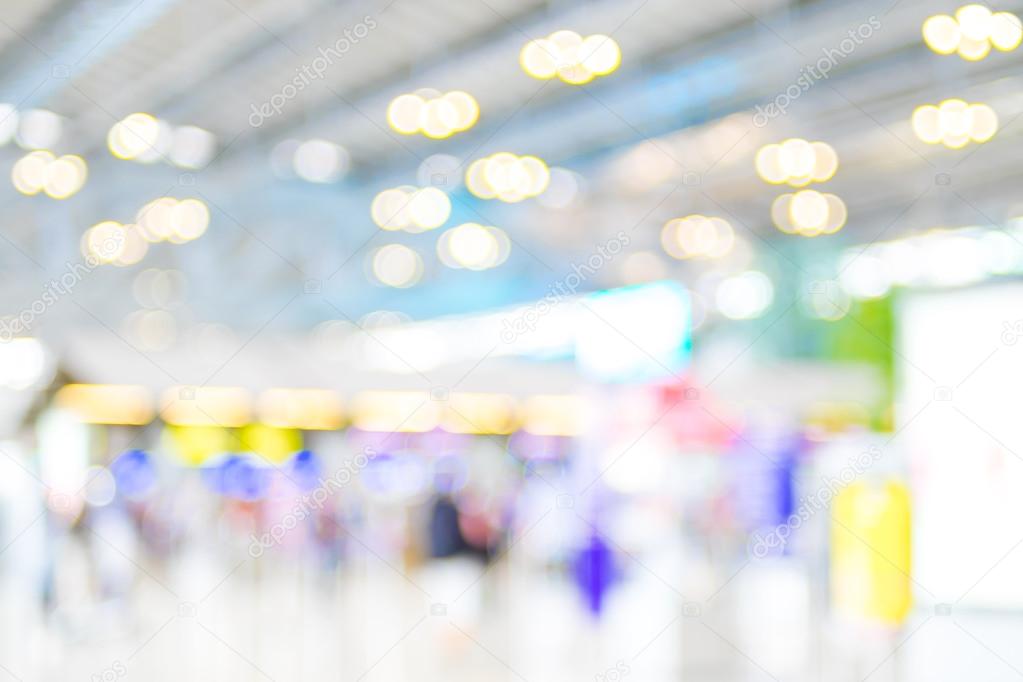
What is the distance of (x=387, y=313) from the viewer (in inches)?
1025

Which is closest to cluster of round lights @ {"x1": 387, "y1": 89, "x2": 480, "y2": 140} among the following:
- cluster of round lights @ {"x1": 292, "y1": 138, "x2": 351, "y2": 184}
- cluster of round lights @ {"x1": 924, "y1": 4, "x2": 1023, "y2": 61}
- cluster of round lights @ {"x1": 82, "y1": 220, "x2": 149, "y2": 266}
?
cluster of round lights @ {"x1": 924, "y1": 4, "x2": 1023, "y2": 61}

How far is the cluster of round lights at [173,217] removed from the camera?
54.7 feet

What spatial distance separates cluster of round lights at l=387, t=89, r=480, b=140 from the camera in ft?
26.0

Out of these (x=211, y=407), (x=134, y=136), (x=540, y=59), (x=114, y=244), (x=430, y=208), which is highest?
(x=540, y=59)

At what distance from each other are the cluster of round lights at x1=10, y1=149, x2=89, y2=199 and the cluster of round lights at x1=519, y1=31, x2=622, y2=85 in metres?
9.24

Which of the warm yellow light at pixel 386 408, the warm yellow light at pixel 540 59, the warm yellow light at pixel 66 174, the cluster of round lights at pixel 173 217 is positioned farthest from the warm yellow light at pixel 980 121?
the cluster of round lights at pixel 173 217

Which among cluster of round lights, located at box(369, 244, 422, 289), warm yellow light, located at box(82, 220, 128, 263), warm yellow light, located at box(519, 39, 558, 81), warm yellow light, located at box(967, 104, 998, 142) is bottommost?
cluster of round lights, located at box(369, 244, 422, 289)

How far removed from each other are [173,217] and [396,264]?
5941 millimetres

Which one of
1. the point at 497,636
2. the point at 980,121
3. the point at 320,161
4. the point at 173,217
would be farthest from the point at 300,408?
the point at 980,121

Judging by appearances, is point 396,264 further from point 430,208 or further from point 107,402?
point 107,402

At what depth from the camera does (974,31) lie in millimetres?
6504

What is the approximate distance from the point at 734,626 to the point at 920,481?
200 centimetres

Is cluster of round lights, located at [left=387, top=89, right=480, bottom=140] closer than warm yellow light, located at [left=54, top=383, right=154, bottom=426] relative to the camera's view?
No

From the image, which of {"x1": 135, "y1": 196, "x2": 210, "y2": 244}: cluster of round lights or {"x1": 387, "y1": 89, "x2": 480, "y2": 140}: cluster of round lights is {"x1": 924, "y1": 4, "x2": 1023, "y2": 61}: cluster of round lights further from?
{"x1": 135, "y1": 196, "x2": 210, "y2": 244}: cluster of round lights
